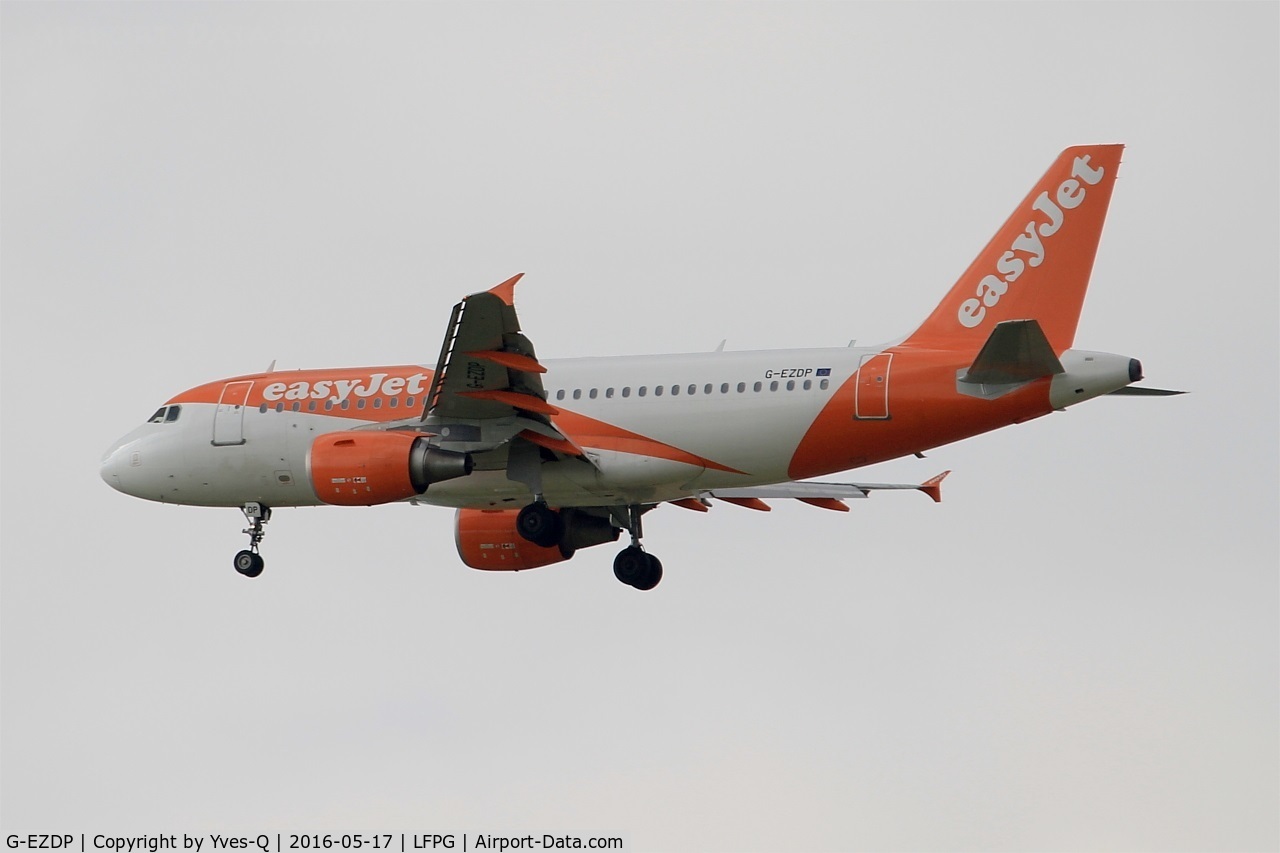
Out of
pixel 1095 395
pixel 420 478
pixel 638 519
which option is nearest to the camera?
pixel 1095 395

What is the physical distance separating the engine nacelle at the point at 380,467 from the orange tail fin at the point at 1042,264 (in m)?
7.97

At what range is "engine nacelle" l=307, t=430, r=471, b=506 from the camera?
3331 centimetres

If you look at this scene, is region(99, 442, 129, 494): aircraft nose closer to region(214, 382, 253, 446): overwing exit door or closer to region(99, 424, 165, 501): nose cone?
region(99, 424, 165, 501): nose cone

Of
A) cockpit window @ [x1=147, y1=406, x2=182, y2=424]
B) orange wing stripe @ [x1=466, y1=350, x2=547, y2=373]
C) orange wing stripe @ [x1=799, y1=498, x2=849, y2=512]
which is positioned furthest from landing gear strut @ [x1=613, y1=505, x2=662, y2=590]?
cockpit window @ [x1=147, y1=406, x2=182, y2=424]

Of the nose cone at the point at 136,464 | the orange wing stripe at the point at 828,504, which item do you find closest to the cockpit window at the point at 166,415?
the nose cone at the point at 136,464

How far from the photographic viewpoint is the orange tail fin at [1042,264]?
3262cm

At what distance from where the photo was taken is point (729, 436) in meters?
33.7

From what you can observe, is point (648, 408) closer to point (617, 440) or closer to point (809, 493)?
point (617, 440)

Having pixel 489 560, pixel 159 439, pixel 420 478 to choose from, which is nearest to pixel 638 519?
pixel 489 560

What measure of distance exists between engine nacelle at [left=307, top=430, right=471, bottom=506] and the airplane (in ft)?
0.11

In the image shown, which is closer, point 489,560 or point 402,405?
point 402,405

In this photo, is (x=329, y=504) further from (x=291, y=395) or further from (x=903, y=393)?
(x=903, y=393)

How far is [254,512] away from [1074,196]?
15487mm

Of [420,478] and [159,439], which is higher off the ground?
[159,439]
